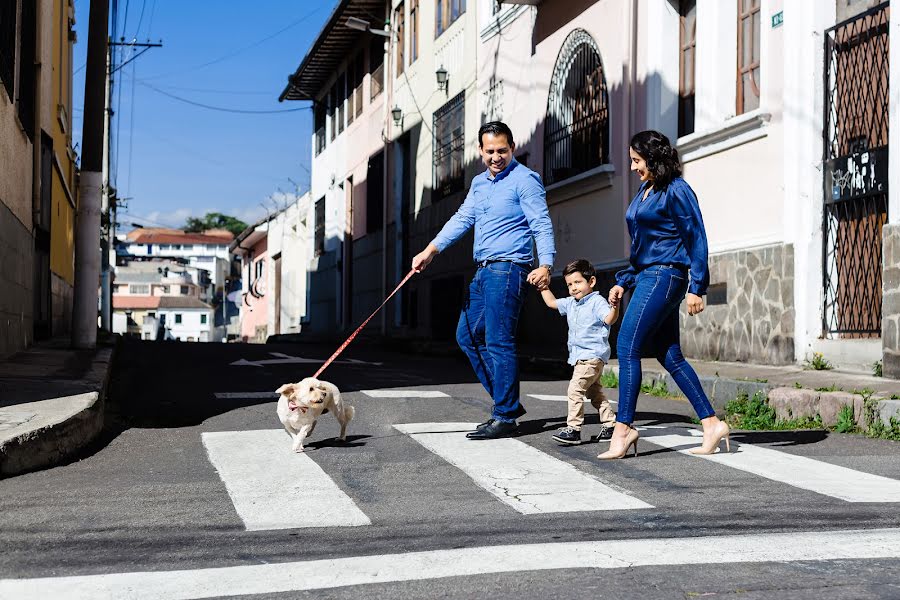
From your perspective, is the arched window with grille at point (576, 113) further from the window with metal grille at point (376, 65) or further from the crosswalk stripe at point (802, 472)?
the window with metal grille at point (376, 65)

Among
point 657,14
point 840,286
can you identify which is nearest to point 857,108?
point 840,286

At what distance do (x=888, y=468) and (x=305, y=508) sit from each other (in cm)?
319

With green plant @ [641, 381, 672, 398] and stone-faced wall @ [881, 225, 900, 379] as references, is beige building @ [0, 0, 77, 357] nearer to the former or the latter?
green plant @ [641, 381, 672, 398]

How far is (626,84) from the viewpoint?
49.4ft

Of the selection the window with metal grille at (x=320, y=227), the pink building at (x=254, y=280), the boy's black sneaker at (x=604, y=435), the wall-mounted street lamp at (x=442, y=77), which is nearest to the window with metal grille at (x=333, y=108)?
the window with metal grille at (x=320, y=227)

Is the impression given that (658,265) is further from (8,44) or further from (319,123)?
(319,123)

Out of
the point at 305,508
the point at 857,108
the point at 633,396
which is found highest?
the point at 857,108

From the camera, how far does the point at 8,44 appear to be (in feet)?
39.1

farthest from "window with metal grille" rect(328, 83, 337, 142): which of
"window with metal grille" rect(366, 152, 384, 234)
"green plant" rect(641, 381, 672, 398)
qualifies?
"green plant" rect(641, 381, 672, 398)

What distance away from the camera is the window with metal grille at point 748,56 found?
12.6 meters

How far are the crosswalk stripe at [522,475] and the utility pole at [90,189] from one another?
7.65m

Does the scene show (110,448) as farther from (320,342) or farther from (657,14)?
(320,342)

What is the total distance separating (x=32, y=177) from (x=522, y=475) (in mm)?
11645

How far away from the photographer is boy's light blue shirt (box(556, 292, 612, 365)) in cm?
664
